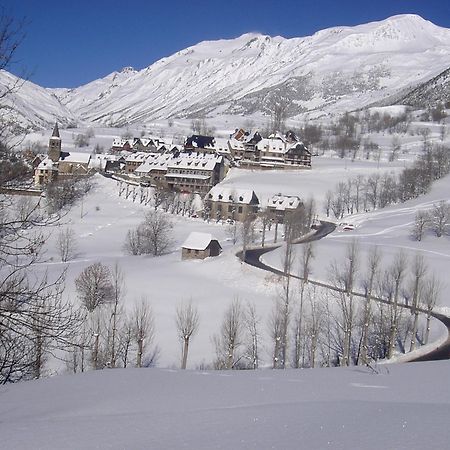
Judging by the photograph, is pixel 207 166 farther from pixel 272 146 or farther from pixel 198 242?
pixel 198 242

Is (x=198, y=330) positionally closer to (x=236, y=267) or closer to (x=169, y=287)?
(x=169, y=287)

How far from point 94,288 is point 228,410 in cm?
2368

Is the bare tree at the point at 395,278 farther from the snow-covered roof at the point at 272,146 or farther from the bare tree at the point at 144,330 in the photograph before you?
the snow-covered roof at the point at 272,146

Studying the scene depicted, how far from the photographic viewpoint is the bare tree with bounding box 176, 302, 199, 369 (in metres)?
23.5

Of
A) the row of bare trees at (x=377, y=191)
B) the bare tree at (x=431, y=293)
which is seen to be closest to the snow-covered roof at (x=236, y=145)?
the row of bare trees at (x=377, y=191)

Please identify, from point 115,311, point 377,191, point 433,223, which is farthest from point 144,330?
point 377,191

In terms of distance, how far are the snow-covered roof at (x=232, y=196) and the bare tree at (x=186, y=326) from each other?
33786 mm

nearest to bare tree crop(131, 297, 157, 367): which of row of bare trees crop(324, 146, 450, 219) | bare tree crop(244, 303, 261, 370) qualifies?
bare tree crop(244, 303, 261, 370)

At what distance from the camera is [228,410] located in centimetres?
778

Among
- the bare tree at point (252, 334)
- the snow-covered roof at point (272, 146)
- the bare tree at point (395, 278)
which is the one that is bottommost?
the bare tree at point (252, 334)

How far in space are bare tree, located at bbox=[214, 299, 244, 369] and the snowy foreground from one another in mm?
11863

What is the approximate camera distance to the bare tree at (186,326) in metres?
23.5

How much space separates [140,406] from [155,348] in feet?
59.0

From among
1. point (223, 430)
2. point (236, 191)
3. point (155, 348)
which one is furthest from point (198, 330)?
point (236, 191)
